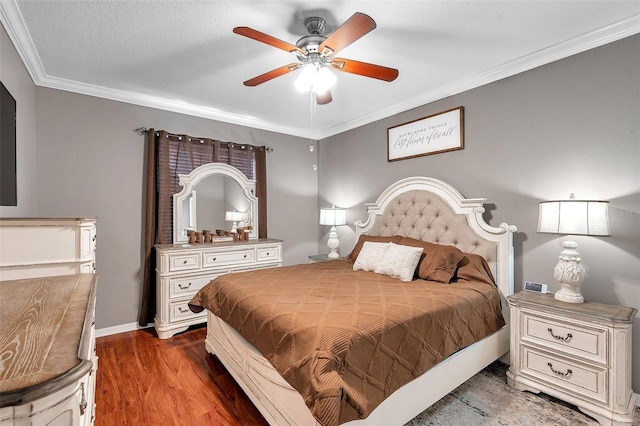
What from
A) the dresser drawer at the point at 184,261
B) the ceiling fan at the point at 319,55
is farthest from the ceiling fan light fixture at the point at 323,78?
the dresser drawer at the point at 184,261

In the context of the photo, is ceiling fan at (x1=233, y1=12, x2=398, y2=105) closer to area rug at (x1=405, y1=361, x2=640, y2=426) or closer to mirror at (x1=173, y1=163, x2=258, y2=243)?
mirror at (x1=173, y1=163, x2=258, y2=243)

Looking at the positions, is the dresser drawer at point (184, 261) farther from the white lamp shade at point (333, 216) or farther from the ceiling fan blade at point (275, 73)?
the ceiling fan blade at point (275, 73)

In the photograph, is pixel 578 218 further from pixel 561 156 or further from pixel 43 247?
pixel 43 247

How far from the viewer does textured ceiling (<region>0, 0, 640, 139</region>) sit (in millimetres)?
1787

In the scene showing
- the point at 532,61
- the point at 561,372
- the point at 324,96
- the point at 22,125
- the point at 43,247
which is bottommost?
the point at 561,372

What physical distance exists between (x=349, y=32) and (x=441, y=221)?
1924 mm

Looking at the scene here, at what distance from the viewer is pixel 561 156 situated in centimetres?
223

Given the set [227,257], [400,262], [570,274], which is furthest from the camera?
→ [227,257]

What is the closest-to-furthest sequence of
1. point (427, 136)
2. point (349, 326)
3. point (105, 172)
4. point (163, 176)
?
point (349, 326) → point (105, 172) → point (427, 136) → point (163, 176)

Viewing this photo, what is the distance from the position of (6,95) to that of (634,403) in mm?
4256

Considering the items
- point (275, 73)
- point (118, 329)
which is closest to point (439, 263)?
point (275, 73)

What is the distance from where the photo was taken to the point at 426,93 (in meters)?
3.03

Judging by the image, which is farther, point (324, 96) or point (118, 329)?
point (118, 329)

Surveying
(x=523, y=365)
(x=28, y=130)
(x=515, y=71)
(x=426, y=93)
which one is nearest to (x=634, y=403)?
(x=523, y=365)
